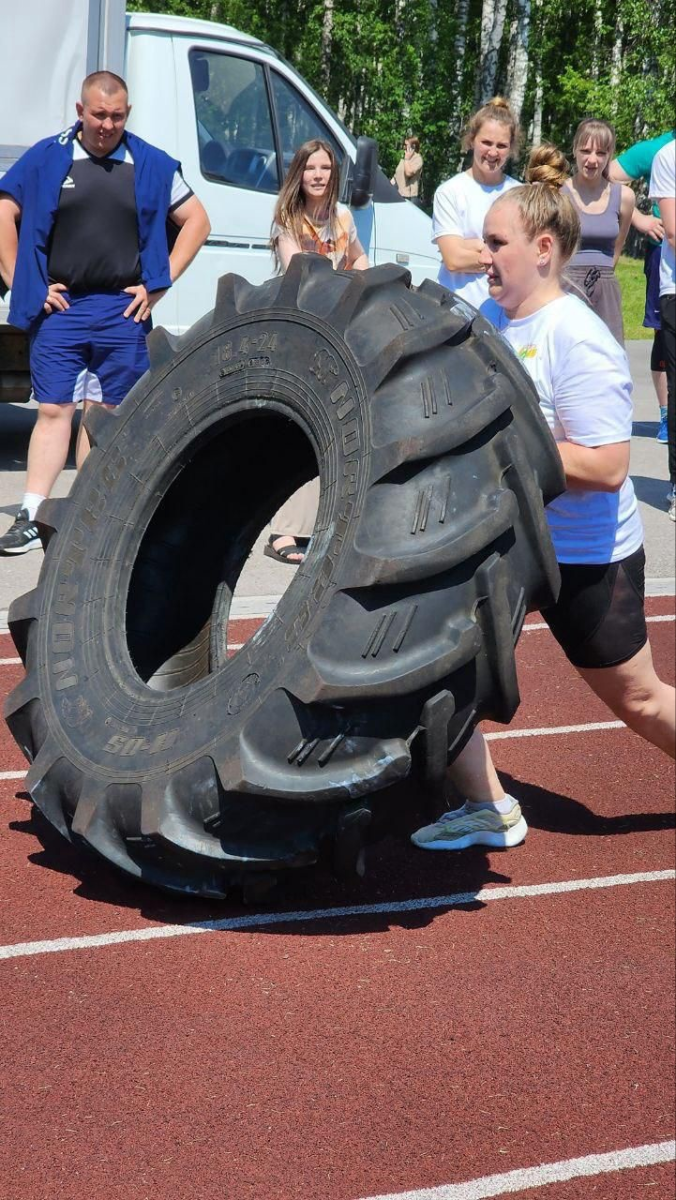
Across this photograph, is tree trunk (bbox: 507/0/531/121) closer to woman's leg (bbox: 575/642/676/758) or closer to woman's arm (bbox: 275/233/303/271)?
woman's arm (bbox: 275/233/303/271)

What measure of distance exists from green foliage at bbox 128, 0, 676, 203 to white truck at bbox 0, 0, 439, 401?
27.9 m

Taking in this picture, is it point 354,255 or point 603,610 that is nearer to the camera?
point 603,610

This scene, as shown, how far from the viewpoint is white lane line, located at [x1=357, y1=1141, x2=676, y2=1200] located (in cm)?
273

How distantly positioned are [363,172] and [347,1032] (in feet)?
23.3

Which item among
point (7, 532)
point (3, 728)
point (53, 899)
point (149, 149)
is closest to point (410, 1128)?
point (53, 899)

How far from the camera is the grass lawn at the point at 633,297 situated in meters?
20.4

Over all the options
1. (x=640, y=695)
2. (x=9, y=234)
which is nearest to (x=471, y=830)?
(x=640, y=695)

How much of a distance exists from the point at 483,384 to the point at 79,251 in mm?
4372

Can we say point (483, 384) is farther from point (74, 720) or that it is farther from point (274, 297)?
point (74, 720)

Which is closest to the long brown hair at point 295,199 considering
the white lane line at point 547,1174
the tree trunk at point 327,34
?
the white lane line at point 547,1174

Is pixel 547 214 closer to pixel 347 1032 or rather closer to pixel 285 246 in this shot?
pixel 347 1032

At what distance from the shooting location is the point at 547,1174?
9.26 ft

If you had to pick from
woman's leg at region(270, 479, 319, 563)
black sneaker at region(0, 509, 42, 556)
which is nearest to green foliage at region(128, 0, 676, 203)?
woman's leg at region(270, 479, 319, 563)

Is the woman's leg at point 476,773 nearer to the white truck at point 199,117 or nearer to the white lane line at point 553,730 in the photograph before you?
the white lane line at point 553,730
